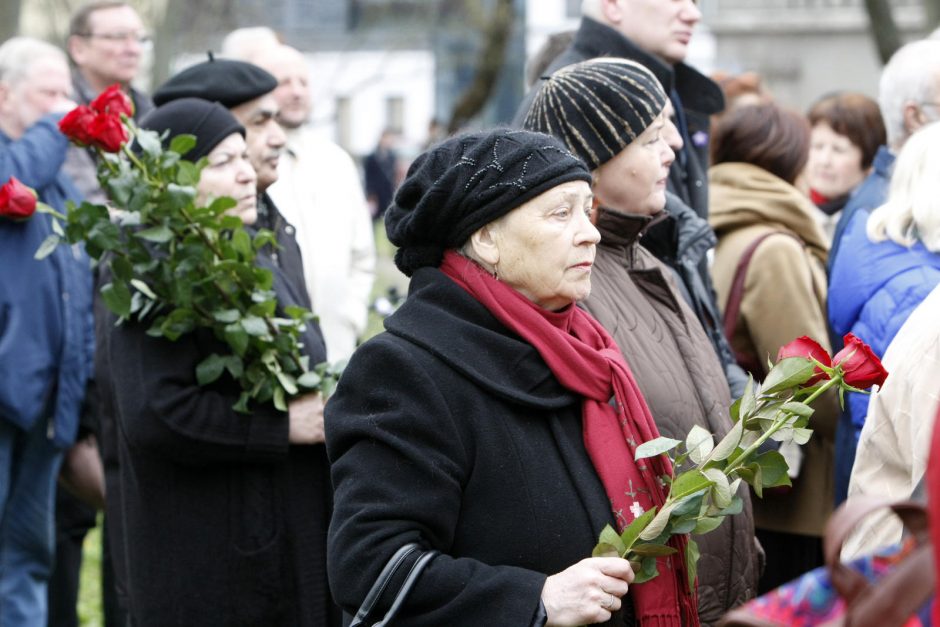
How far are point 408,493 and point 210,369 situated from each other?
4.58ft

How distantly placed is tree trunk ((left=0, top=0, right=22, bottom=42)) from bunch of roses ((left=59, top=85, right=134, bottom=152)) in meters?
6.82

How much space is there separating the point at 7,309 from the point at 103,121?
166 centimetres

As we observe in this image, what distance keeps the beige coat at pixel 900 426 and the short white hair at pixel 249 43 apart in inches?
140

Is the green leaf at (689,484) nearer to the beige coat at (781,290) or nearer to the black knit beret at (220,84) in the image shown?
the beige coat at (781,290)

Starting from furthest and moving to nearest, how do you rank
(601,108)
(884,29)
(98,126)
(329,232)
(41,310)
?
1. (884,29)
2. (329,232)
3. (41,310)
4. (98,126)
5. (601,108)

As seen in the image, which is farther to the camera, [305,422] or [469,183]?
[305,422]

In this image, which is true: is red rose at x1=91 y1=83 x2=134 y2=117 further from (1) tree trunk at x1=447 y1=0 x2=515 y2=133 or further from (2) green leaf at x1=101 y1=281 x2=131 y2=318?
(1) tree trunk at x1=447 y1=0 x2=515 y2=133

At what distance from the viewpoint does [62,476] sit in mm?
5742

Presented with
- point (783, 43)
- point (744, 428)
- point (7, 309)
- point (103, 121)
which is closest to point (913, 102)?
point (744, 428)

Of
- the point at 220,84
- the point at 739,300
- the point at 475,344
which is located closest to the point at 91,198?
the point at 220,84

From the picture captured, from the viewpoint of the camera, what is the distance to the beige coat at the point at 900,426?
10.1 feet

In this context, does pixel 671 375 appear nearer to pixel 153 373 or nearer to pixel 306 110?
pixel 153 373

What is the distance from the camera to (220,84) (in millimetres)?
4578

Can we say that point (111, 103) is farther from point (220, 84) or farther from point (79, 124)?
point (220, 84)
